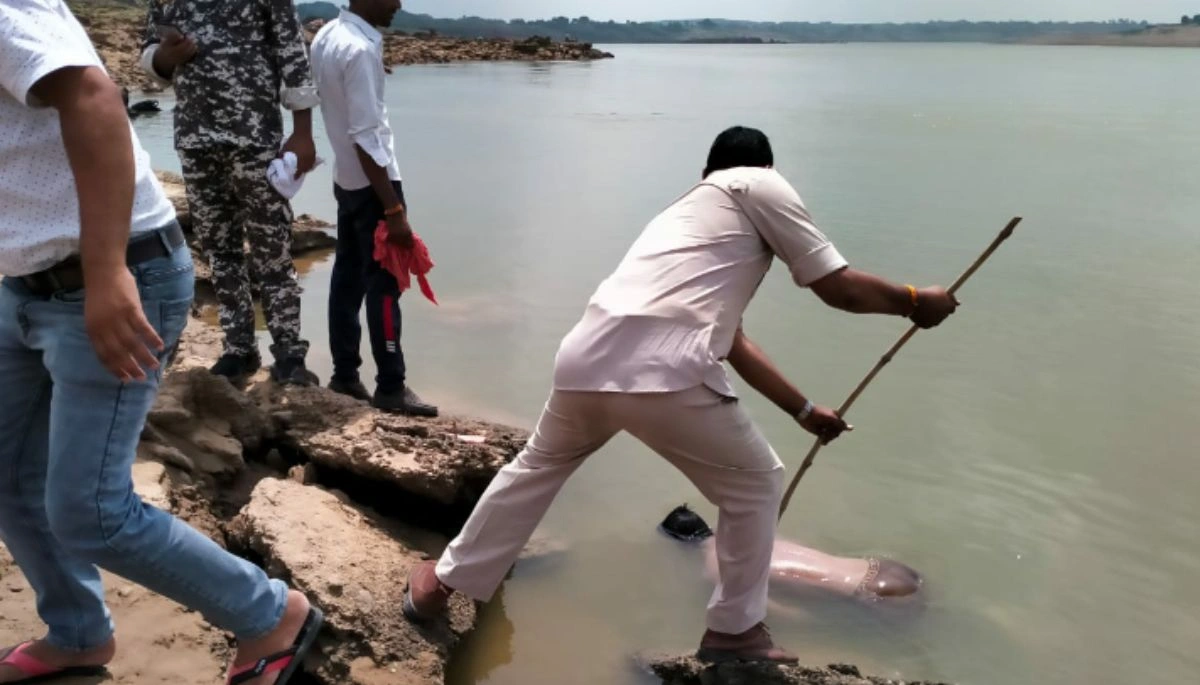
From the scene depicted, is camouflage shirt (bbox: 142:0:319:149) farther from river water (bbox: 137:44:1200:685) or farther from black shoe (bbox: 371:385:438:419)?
river water (bbox: 137:44:1200:685)

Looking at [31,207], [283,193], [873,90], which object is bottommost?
[873,90]

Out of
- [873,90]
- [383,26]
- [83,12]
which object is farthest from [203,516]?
[83,12]

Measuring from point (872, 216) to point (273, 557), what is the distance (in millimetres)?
Result: 9416

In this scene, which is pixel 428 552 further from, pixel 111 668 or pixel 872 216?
pixel 872 216

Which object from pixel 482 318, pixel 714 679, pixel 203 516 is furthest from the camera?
pixel 482 318

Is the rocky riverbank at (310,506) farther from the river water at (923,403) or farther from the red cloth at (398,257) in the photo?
the red cloth at (398,257)

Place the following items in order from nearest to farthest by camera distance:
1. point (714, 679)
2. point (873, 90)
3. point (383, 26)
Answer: point (714, 679) < point (383, 26) < point (873, 90)

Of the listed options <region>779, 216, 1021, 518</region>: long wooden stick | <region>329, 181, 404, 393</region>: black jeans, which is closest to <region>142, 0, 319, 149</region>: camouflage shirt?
<region>329, 181, 404, 393</region>: black jeans

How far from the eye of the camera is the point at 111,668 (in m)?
2.95

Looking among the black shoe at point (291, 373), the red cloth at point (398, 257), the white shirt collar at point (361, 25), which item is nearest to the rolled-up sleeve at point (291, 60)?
the white shirt collar at point (361, 25)

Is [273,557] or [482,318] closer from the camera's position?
[273,557]

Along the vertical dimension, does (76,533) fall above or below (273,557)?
above

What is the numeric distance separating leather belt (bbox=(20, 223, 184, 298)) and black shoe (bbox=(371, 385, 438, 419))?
8.11ft

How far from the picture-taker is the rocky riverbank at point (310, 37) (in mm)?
29188
